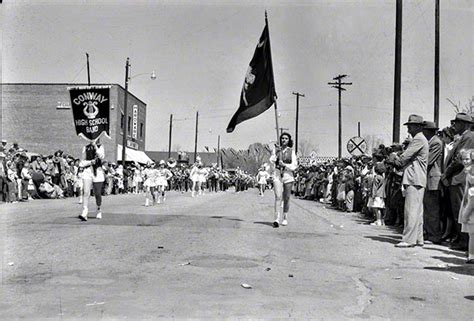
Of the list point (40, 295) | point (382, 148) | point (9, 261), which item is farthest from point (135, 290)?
point (382, 148)

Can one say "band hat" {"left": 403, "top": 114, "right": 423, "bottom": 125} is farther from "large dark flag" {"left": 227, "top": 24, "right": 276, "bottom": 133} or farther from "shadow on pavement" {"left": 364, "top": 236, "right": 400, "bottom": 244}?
"large dark flag" {"left": 227, "top": 24, "right": 276, "bottom": 133}

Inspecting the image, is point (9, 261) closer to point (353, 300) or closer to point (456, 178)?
point (353, 300)

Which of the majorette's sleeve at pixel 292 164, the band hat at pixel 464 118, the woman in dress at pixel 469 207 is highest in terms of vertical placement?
the band hat at pixel 464 118

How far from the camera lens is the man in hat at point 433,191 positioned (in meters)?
11.2

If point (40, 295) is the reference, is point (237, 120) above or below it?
above

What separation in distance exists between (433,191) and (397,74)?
11542 millimetres

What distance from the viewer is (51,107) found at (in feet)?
183

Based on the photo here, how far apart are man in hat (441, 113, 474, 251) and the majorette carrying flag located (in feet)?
41.1

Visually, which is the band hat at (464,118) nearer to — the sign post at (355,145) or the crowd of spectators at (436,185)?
the crowd of spectators at (436,185)

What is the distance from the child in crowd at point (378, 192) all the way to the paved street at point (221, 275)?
261 cm

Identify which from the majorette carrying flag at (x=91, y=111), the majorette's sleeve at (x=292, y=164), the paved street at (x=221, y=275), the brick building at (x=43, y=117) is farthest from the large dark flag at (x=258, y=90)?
the brick building at (x=43, y=117)

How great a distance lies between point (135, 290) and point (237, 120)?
8.25m

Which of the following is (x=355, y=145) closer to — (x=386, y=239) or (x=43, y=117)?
(x=386, y=239)

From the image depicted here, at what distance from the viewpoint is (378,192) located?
48.7 ft
